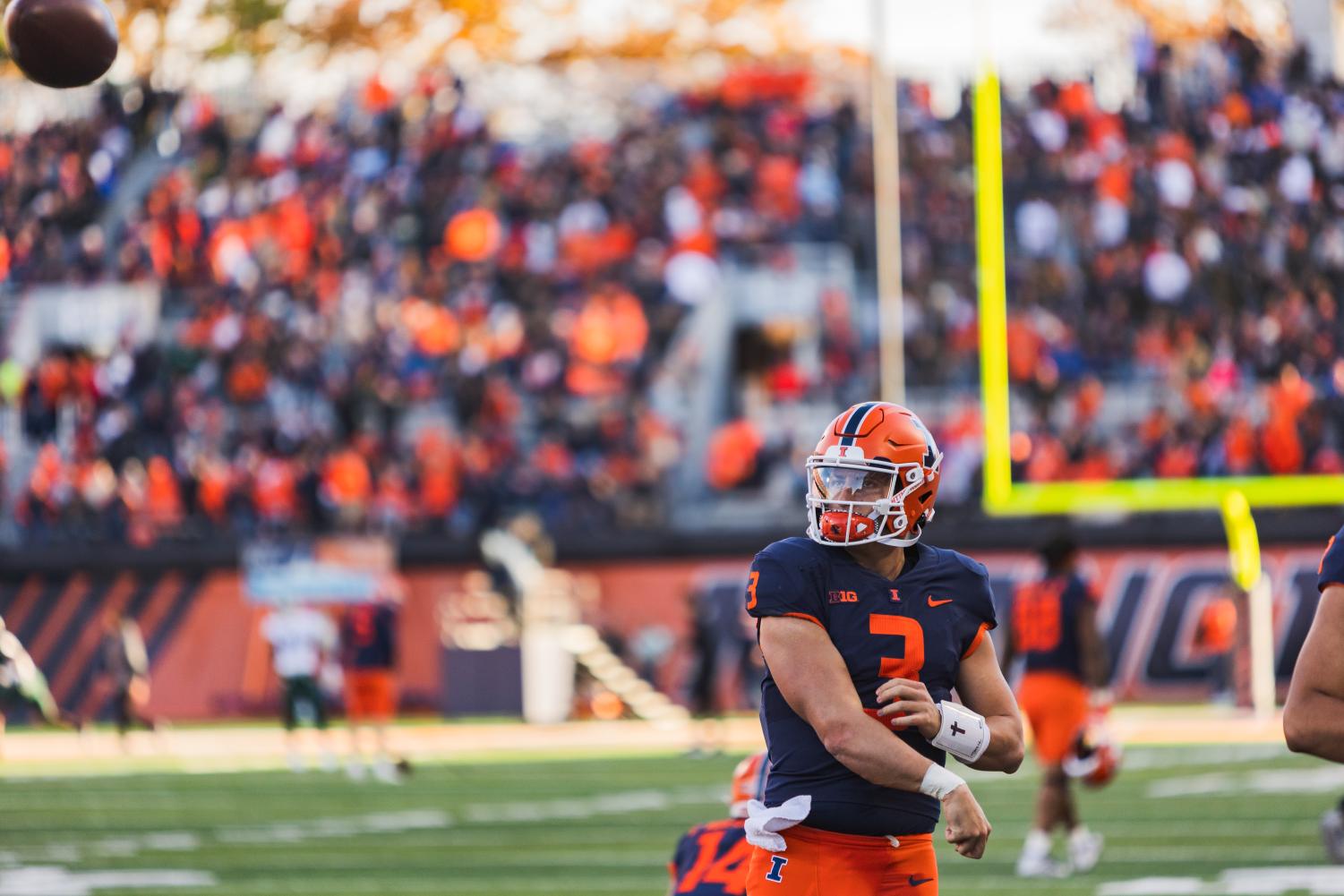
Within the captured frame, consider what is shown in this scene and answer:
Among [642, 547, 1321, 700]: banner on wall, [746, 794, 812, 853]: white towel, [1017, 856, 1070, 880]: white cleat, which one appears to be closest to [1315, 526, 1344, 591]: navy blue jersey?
[746, 794, 812, 853]: white towel

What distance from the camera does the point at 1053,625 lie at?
35.5 feet

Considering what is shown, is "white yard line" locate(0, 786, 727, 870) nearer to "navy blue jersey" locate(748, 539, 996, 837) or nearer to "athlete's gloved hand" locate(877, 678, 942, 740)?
"navy blue jersey" locate(748, 539, 996, 837)

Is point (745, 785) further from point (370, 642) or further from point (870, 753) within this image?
point (370, 642)

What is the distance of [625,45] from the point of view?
43281 millimetres

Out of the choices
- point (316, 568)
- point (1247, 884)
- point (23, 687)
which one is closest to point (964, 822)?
point (1247, 884)

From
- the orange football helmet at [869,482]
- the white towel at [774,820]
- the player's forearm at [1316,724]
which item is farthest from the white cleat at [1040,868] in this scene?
the player's forearm at [1316,724]

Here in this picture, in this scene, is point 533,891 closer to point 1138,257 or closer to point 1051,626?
point 1051,626

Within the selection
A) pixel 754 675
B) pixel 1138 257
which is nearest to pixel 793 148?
pixel 1138 257

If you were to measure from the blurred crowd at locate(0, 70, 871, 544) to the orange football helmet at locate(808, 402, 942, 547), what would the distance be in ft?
63.1

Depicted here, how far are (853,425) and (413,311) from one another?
21.8 metres

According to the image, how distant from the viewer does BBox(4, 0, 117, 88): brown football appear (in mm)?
6602

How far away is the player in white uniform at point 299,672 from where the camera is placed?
18000 millimetres

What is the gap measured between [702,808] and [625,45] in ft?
103

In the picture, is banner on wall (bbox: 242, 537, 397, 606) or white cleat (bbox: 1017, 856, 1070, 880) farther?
banner on wall (bbox: 242, 537, 397, 606)
